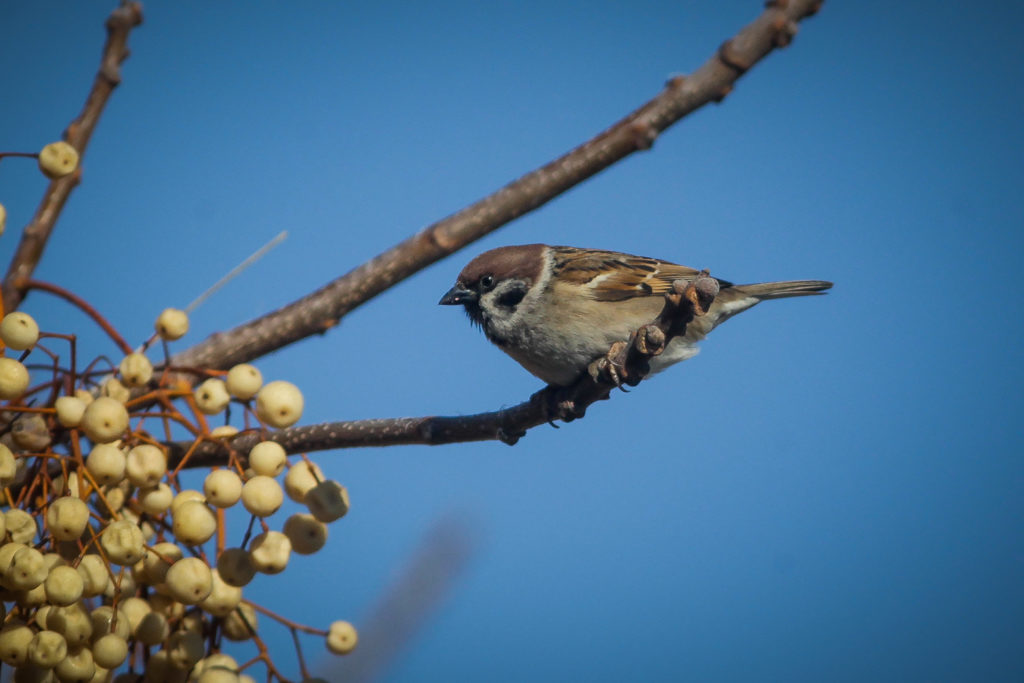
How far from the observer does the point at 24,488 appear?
6.45ft

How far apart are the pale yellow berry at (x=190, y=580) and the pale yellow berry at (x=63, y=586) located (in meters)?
0.19

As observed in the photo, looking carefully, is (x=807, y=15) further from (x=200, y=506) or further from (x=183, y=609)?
(x=183, y=609)

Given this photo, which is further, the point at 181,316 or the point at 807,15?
the point at 181,316

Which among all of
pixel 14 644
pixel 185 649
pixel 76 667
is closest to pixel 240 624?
pixel 185 649

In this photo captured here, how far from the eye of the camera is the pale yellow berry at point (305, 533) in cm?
213

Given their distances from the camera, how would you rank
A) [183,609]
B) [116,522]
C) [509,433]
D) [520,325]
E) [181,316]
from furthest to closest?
[520,325] < [181,316] < [509,433] < [183,609] < [116,522]

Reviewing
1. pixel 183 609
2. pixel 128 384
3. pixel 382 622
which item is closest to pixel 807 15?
pixel 128 384

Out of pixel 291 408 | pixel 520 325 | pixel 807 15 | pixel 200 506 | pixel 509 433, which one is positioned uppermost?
pixel 807 15

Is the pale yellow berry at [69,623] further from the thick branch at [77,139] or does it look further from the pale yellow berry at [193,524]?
the thick branch at [77,139]

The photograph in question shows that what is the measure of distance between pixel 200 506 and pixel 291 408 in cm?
32

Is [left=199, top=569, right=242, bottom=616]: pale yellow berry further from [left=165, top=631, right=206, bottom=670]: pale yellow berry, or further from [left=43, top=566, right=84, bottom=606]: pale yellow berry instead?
[left=43, top=566, right=84, bottom=606]: pale yellow berry

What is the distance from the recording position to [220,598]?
2.00m

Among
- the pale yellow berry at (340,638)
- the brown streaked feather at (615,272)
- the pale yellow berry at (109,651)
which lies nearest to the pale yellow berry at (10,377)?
the pale yellow berry at (109,651)

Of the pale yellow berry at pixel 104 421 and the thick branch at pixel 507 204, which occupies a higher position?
the thick branch at pixel 507 204
